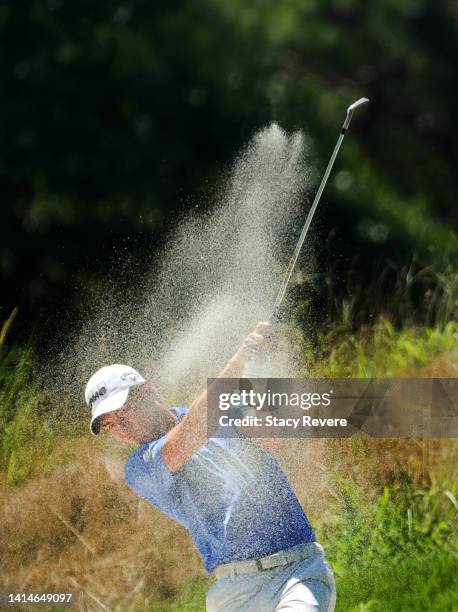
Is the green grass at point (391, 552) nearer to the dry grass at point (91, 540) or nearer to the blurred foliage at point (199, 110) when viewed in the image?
the dry grass at point (91, 540)

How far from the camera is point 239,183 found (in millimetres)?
3898

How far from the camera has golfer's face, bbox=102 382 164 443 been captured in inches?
107

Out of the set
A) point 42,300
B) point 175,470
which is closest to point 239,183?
point 42,300

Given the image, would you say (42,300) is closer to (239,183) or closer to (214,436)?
(239,183)

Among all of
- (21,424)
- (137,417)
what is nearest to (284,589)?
(137,417)

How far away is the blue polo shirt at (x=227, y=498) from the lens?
8.29ft

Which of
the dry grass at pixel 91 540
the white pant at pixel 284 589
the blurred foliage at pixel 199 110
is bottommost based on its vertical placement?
the blurred foliage at pixel 199 110

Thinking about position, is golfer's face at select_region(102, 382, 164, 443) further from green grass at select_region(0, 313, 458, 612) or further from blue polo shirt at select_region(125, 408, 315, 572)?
green grass at select_region(0, 313, 458, 612)

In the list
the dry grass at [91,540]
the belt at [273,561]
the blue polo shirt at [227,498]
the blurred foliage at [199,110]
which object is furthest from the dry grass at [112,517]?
the blurred foliage at [199,110]

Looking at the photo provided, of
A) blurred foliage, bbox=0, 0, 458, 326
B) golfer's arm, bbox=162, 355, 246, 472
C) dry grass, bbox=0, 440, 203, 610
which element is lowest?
blurred foliage, bbox=0, 0, 458, 326

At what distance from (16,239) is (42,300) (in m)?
1.01

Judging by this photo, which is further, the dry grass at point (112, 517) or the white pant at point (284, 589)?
the dry grass at point (112, 517)

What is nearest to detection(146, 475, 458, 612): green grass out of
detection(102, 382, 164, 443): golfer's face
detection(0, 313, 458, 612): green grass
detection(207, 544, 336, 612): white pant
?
detection(0, 313, 458, 612): green grass

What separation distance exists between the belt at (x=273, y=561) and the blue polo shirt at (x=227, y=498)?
1cm
